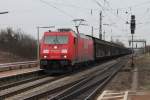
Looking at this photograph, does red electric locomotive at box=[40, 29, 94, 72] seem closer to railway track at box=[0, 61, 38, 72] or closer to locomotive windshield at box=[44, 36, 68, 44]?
locomotive windshield at box=[44, 36, 68, 44]

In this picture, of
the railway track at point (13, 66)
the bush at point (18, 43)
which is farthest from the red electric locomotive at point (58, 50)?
the bush at point (18, 43)

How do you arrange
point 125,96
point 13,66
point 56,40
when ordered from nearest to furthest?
point 125,96 → point 56,40 → point 13,66

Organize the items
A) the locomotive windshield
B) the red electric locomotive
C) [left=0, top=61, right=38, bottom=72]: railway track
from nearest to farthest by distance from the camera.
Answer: the red electric locomotive < the locomotive windshield < [left=0, top=61, right=38, bottom=72]: railway track

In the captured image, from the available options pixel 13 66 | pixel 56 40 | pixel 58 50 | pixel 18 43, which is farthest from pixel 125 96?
pixel 18 43

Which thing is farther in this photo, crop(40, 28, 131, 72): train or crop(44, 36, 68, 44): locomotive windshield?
crop(44, 36, 68, 44): locomotive windshield

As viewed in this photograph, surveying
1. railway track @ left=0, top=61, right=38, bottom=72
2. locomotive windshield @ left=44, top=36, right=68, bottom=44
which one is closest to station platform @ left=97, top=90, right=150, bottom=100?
locomotive windshield @ left=44, top=36, right=68, bottom=44

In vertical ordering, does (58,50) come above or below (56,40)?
below

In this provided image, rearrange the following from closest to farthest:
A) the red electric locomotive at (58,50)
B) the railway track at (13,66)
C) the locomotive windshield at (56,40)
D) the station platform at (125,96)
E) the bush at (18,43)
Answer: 1. the station platform at (125,96)
2. the red electric locomotive at (58,50)
3. the locomotive windshield at (56,40)
4. the railway track at (13,66)
5. the bush at (18,43)

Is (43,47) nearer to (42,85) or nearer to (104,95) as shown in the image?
(42,85)

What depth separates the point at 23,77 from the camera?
93.3 ft

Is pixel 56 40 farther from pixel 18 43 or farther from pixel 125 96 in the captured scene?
pixel 18 43

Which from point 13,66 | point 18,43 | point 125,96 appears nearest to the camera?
point 125,96

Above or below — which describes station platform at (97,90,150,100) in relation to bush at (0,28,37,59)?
below

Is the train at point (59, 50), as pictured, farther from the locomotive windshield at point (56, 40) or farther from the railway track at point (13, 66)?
the railway track at point (13, 66)
